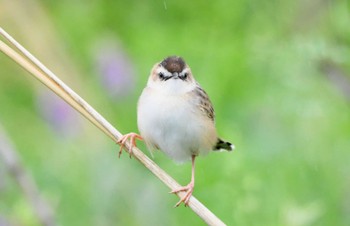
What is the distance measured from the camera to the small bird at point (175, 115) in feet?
20.1

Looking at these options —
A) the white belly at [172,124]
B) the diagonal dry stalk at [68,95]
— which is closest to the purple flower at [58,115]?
the white belly at [172,124]

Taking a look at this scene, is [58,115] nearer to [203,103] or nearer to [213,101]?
[213,101]

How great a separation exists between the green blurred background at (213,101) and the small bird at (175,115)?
706 mm

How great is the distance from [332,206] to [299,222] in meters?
1.00

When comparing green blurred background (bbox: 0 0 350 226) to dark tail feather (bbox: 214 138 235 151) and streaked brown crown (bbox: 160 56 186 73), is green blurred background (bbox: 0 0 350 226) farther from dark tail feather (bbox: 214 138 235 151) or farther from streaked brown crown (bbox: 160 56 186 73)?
streaked brown crown (bbox: 160 56 186 73)

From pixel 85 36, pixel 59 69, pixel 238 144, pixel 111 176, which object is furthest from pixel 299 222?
pixel 85 36

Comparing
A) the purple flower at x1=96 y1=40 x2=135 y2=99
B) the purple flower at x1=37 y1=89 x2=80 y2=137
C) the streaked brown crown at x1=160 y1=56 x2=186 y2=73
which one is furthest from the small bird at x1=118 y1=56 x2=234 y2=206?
the purple flower at x1=37 y1=89 x2=80 y2=137

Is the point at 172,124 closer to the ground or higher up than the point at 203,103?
closer to the ground

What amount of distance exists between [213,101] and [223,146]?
5.13 feet

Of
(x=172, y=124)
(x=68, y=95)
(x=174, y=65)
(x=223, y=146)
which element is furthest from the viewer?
(x=223, y=146)

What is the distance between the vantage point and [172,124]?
6.15 meters

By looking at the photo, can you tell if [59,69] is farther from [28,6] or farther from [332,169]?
[332,169]

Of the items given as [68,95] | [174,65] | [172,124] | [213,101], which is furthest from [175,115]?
[213,101]

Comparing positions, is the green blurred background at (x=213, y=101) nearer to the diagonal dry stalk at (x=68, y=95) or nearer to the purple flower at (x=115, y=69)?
the purple flower at (x=115, y=69)
